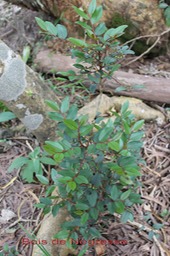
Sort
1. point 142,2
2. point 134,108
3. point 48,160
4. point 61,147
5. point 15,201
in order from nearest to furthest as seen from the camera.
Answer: point 61,147, point 48,160, point 15,201, point 134,108, point 142,2

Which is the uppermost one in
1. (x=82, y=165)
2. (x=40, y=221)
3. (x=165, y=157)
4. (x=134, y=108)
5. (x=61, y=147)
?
(x=61, y=147)

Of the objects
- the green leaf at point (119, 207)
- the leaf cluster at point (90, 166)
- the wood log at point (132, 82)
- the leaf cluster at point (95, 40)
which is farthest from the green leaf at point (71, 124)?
the wood log at point (132, 82)

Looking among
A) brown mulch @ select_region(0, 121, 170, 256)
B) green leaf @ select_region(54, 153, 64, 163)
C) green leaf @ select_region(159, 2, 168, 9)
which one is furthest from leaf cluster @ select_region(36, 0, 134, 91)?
green leaf @ select_region(159, 2, 168, 9)

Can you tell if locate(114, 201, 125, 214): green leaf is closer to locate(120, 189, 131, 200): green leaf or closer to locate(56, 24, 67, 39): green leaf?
locate(120, 189, 131, 200): green leaf

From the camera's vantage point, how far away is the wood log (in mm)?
2586

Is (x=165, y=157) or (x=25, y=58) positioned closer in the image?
(x=165, y=157)

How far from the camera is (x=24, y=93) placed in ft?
6.95

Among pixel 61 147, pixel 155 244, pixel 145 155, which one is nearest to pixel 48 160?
pixel 61 147

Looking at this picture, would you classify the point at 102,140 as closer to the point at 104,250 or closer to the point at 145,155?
the point at 104,250

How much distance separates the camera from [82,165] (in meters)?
1.40

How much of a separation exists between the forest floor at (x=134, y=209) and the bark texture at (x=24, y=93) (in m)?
0.21

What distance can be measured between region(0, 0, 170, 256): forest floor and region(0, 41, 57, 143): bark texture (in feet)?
0.70

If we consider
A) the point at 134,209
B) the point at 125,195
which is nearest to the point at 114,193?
the point at 125,195

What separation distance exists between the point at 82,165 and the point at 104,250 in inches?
25.9
